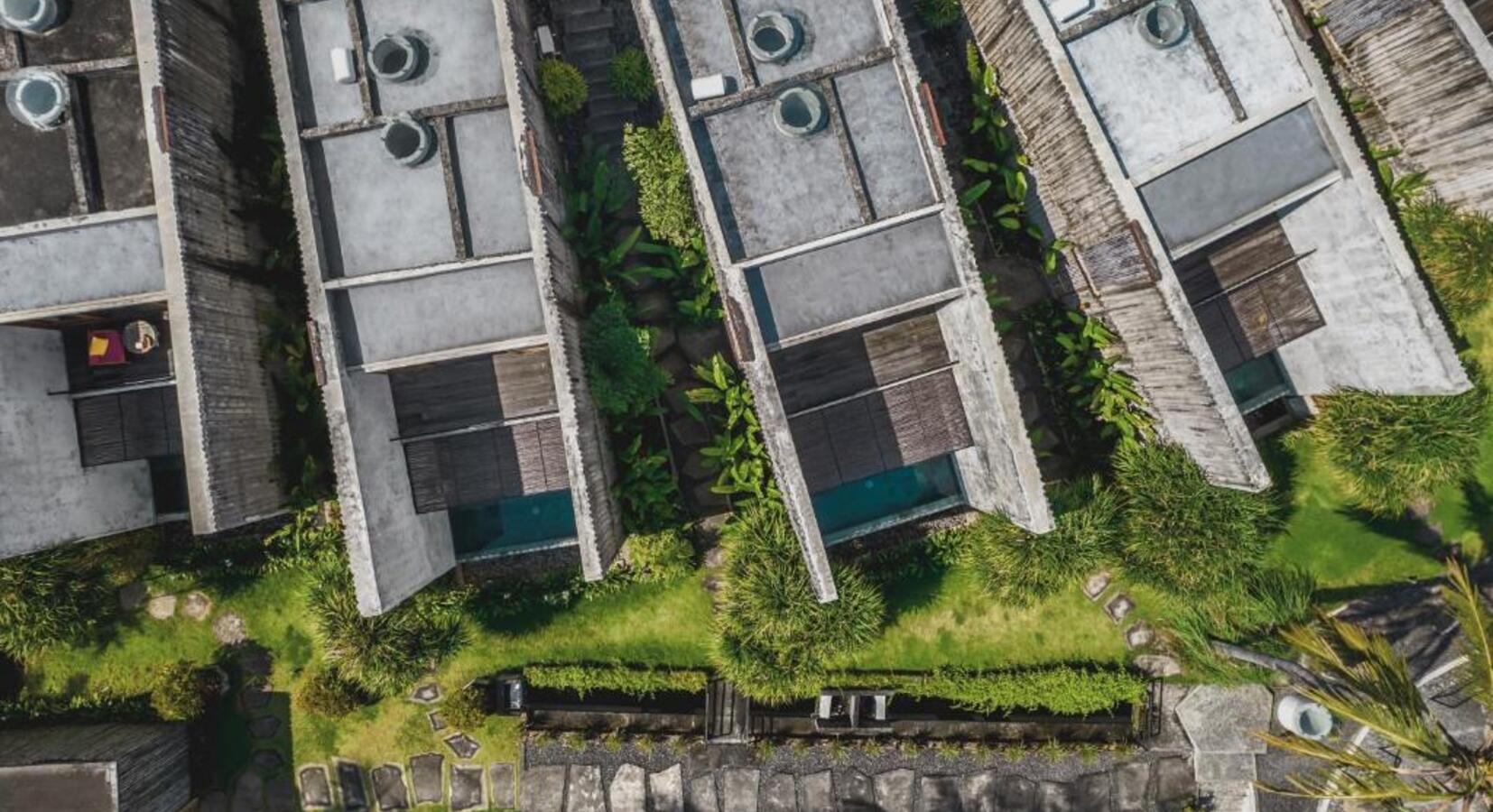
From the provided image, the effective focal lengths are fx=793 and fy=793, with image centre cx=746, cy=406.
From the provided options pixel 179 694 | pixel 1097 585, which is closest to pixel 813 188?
pixel 1097 585

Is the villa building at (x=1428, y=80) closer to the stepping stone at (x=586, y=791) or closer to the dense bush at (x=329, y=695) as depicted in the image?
the stepping stone at (x=586, y=791)

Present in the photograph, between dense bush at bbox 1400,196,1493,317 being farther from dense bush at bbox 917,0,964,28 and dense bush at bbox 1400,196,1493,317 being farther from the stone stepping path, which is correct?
the stone stepping path

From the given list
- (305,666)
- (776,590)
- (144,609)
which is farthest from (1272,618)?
(144,609)

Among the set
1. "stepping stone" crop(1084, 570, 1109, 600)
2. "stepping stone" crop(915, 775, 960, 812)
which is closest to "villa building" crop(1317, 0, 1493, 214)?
"stepping stone" crop(1084, 570, 1109, 600)

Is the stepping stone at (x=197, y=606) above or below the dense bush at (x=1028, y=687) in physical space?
above

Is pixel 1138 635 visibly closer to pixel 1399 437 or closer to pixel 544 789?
pixel 1399 437

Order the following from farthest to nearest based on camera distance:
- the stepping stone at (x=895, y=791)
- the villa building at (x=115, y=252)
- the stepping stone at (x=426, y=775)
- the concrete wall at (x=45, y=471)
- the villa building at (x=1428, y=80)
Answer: the stepping stone at (x=426, y=775)
the stepping stone at (x=895, y=791)
the villa building at (x=1428, y=80)
the concrete wall at (x=45, y=471)
the villa building at (x=115, y=252)

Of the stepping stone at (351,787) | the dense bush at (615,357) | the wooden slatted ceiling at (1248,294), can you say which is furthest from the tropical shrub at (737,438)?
the stepping stone at (351,787)
